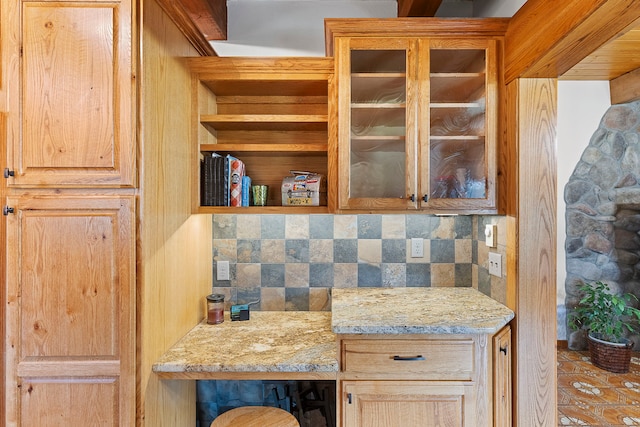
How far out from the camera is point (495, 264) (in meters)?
1.75

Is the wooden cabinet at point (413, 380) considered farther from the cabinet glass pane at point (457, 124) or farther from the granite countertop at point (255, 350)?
the cabinet glass pane at point (457, 124)

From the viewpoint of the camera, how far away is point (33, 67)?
1.27 meters

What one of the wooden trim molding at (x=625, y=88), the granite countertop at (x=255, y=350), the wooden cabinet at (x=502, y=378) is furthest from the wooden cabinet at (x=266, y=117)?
the wooden trim molding at (x=625, y=88)

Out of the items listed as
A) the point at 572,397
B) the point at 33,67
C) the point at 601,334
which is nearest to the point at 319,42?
the point at 33,67

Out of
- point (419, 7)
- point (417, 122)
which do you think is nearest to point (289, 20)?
point (419, 7)

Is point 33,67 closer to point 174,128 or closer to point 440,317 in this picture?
point 174,128

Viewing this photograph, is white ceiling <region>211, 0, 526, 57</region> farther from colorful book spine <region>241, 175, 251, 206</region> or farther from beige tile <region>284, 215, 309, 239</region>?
beige tile <region>284, 215, 309, 239</region>

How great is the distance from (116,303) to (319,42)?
1.84 m

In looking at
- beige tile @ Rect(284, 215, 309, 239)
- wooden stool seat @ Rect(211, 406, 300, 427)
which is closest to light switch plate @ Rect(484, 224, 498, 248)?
beige tile @ Rect(284, 215, 309, 239)

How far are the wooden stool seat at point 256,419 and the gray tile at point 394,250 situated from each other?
1.00 m

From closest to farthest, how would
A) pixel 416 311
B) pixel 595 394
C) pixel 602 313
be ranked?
1. pixel 416 311
2. pixel 595 394
3. pixel 602 313

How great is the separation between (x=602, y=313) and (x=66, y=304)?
3.85 m

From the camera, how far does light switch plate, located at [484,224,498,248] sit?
1.77m

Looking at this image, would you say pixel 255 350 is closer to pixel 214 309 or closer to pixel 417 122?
pixel 214 309
